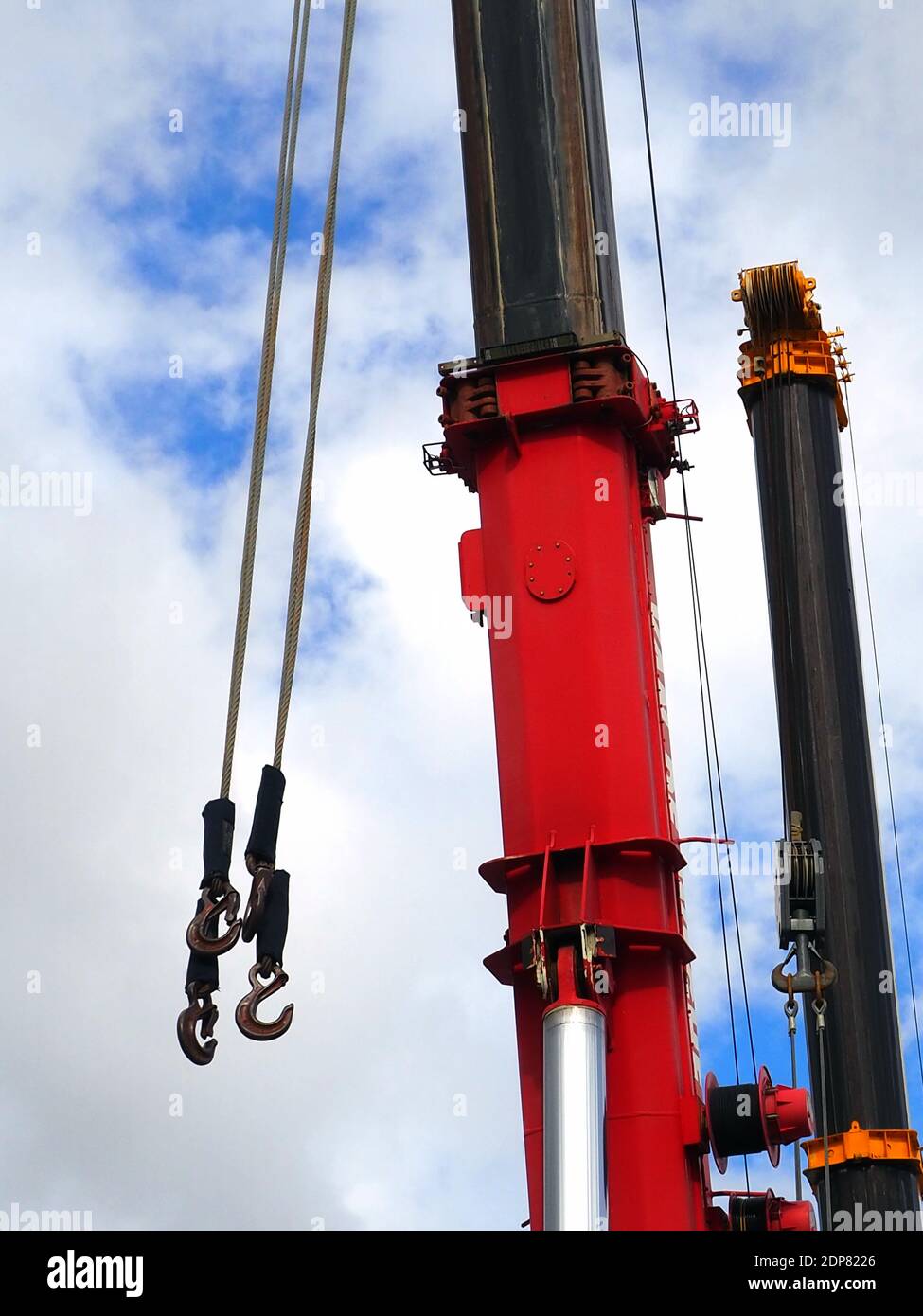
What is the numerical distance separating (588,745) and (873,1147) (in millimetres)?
10099

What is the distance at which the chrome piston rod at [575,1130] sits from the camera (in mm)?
7973

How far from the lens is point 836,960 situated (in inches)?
731

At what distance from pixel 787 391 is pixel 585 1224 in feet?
46.0

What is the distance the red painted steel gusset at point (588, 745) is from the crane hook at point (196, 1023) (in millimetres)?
1606

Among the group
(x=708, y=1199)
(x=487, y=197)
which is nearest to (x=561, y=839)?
(x=708, y=1199)

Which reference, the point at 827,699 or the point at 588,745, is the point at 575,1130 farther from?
the point at 827,699

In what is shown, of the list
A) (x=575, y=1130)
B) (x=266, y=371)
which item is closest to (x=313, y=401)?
(x=266, y=371)

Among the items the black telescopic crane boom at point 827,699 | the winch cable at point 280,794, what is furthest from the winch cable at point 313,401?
the black telescopic crane boom at point 827,699

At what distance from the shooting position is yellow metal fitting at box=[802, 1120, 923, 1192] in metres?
17.6

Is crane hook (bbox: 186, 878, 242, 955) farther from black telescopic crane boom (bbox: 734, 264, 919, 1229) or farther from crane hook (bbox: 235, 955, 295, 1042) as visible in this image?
black telescopic crane boom (bbox: 734, 264, 919, 1229)

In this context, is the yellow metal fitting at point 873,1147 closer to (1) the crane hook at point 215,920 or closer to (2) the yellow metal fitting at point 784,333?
(2) the yellow metal fitting at point 784,333

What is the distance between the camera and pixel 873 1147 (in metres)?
17.7
